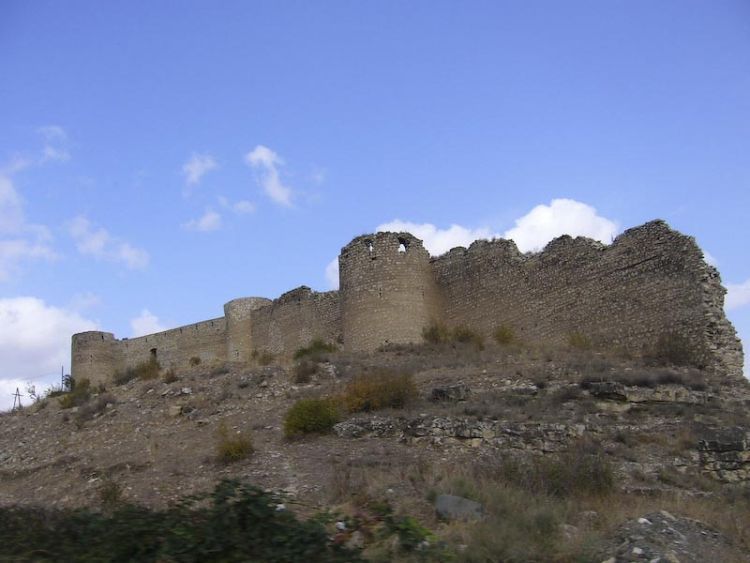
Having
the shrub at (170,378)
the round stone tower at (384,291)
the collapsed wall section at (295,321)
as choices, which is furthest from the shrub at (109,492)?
the collapsed wall section at (295,321)

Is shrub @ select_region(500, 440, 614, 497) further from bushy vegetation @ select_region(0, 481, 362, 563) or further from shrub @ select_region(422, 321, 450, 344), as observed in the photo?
shrub @ select_region(422, 321, 450, 344)

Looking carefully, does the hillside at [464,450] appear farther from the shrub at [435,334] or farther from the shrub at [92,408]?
the shrub at [435,334]

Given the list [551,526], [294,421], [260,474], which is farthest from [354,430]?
[551,526]

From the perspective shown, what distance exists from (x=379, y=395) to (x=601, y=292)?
20.4ft

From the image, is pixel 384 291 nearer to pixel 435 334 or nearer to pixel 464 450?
pixel 435 334

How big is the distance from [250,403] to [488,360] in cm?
472

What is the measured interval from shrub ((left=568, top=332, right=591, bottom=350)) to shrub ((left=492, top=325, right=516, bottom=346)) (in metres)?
1.78

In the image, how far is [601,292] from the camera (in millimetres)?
15953

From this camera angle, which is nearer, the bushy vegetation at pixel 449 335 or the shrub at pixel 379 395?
the shrub at pixel 379 395

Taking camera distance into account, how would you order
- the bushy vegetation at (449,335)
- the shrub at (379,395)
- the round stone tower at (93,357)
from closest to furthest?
the shrub at (379,395)
the bushy vegetation at (449,335)
the round stone tower at (93,357)

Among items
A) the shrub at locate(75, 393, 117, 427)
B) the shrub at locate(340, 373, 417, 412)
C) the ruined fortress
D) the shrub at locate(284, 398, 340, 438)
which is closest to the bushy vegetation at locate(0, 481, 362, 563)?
A: the shrub at locate(284, 398, 340, 438)

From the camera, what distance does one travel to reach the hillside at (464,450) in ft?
20.3

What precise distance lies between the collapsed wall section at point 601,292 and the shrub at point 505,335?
0.13 m

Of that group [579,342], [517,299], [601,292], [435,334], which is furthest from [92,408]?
[601,292]
